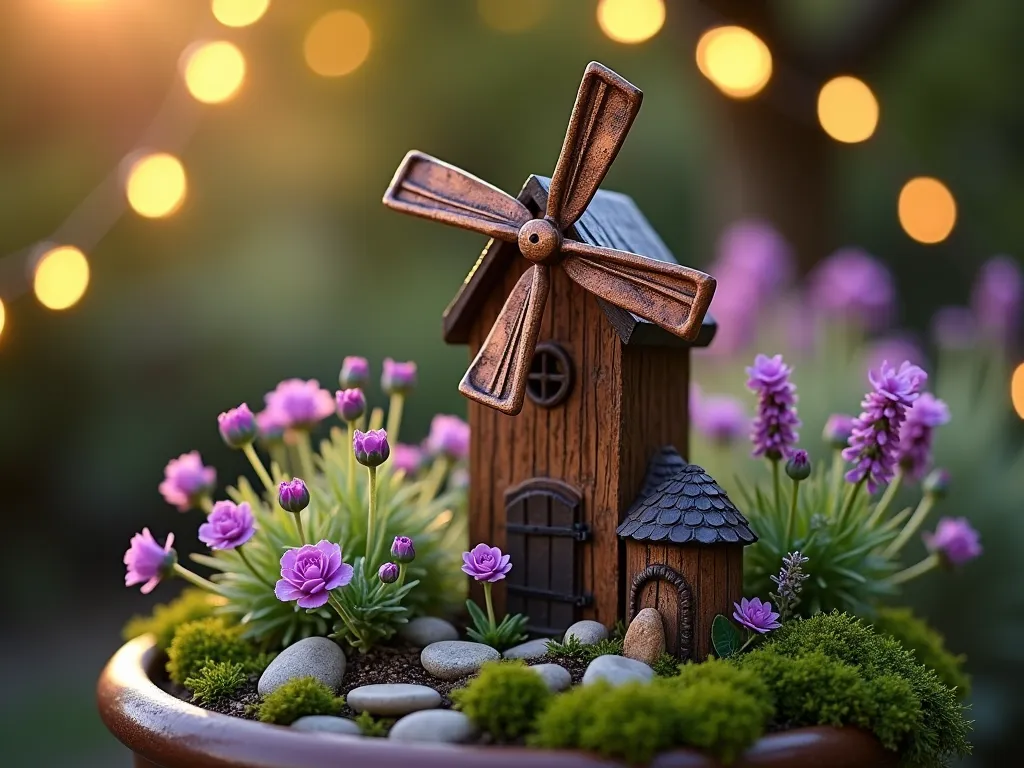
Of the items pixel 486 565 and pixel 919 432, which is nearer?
pixel 486 565

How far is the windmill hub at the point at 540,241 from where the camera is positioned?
7.16 ft

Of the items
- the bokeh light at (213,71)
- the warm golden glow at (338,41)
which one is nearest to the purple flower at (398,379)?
the bokeh light at (213,71)

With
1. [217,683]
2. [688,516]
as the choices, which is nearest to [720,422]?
[688,516]

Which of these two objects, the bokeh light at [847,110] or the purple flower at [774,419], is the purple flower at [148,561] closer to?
the purple flower at [774,419]

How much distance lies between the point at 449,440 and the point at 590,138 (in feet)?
3.53

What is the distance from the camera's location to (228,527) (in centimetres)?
220

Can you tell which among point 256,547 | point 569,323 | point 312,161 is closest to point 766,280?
point 569,323

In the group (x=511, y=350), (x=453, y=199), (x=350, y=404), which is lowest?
(x=350, y=404)

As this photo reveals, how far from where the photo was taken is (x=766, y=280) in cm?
432

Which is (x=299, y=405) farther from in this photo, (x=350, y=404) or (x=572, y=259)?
(x=572, y=259)

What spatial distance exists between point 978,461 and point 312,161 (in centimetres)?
503

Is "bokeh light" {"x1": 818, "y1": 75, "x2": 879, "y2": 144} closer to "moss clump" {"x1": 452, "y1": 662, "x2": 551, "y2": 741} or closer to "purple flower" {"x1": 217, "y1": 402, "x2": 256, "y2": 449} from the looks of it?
"purple flower" {"x1": 217, "y1": 402, "x2": 256, "y2": 449}

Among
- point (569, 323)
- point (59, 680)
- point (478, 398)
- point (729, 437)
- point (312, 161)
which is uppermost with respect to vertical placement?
point (312, 161)

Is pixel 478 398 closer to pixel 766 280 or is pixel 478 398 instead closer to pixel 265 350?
pixel 766 280
